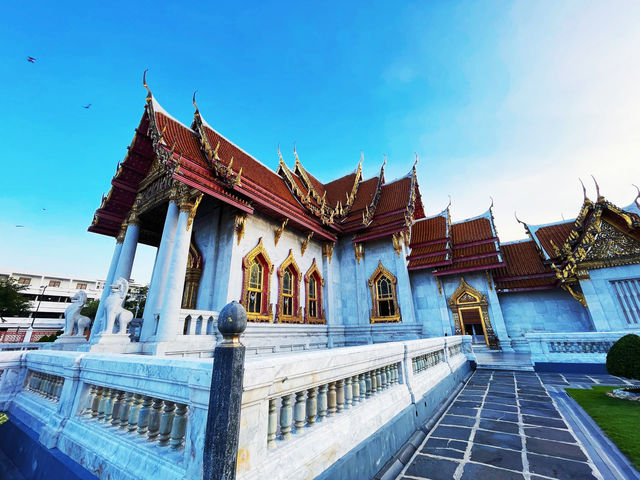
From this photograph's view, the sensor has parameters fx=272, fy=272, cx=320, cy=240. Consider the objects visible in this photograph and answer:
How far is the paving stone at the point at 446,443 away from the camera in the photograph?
117 inches

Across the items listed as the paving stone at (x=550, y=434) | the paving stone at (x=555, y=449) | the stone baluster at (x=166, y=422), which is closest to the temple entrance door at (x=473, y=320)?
the paving stone at (x=550, y=434)

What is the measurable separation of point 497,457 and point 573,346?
7.32 m

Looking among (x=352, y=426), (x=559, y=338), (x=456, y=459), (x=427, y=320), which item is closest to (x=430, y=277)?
(x=427, y=320)

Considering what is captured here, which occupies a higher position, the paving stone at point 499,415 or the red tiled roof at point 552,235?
the red tiled roof at point 552,235

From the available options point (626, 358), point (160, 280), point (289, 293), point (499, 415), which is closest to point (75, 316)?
point (160, 280)

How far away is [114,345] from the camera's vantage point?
534 centimetres

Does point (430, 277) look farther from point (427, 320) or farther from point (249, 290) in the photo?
point (249, 290)

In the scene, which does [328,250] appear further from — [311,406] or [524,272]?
[311,406]

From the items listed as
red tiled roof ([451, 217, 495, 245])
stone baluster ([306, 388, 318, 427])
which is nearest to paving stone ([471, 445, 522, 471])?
stone baluster ([306, 388, 318, 427])

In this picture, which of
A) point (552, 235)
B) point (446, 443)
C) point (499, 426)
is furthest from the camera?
point (552, 235)

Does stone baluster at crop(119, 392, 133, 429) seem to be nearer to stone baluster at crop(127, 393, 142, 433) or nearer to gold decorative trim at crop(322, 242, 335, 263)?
stone baluster at crop(127, 393, 142, 433)

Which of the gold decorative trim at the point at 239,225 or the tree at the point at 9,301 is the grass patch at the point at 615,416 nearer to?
the gold decorative trim at the point at 239,225

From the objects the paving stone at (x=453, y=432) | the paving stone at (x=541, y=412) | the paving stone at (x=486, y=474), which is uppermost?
the paving stone at (x=541, y=412)

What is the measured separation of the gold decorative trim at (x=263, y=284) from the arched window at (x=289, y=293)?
0.56 m
